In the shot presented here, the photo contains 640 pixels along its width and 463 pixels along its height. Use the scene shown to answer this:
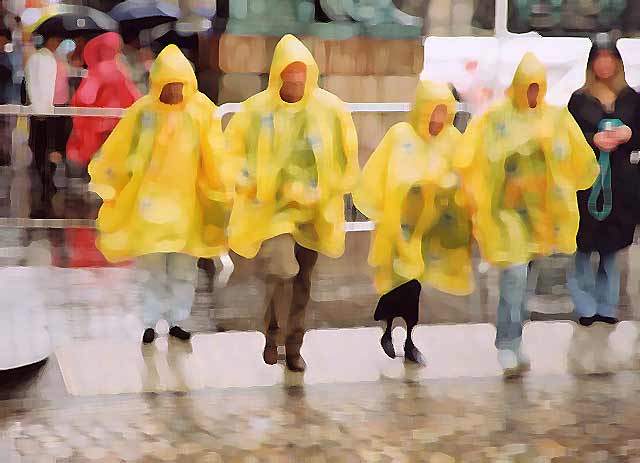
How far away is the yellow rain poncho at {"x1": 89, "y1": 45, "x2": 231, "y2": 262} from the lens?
1.50 meters

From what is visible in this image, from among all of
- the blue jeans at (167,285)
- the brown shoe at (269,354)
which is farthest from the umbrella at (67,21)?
the brown shoe at (269,354)

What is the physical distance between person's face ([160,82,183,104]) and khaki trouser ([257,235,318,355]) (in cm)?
33

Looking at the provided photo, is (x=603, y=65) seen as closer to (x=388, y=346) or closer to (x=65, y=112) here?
(x=388, y=346)

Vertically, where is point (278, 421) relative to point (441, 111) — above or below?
below

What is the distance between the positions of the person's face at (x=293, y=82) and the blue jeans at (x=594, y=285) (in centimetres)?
69

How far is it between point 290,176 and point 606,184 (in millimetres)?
676

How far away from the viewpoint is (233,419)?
1.54 meters

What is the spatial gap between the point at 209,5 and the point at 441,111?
1.63ft

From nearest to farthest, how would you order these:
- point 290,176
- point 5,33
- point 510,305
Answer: point 5,33 < point 290,176 < point 510,305

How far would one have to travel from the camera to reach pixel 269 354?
1588 millimetres

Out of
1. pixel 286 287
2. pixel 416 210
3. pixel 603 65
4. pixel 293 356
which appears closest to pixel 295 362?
pixel 293 356

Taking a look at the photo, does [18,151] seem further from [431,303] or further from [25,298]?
[431,303]

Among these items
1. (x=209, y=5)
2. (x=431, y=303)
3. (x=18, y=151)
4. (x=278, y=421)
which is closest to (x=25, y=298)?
(x=18, y=151)

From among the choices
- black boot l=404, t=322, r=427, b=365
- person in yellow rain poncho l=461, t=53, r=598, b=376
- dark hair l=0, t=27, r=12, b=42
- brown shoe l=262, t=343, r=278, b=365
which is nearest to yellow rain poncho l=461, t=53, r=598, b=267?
person in yellow rain poncho l=461, t=53, r=598, b=376
